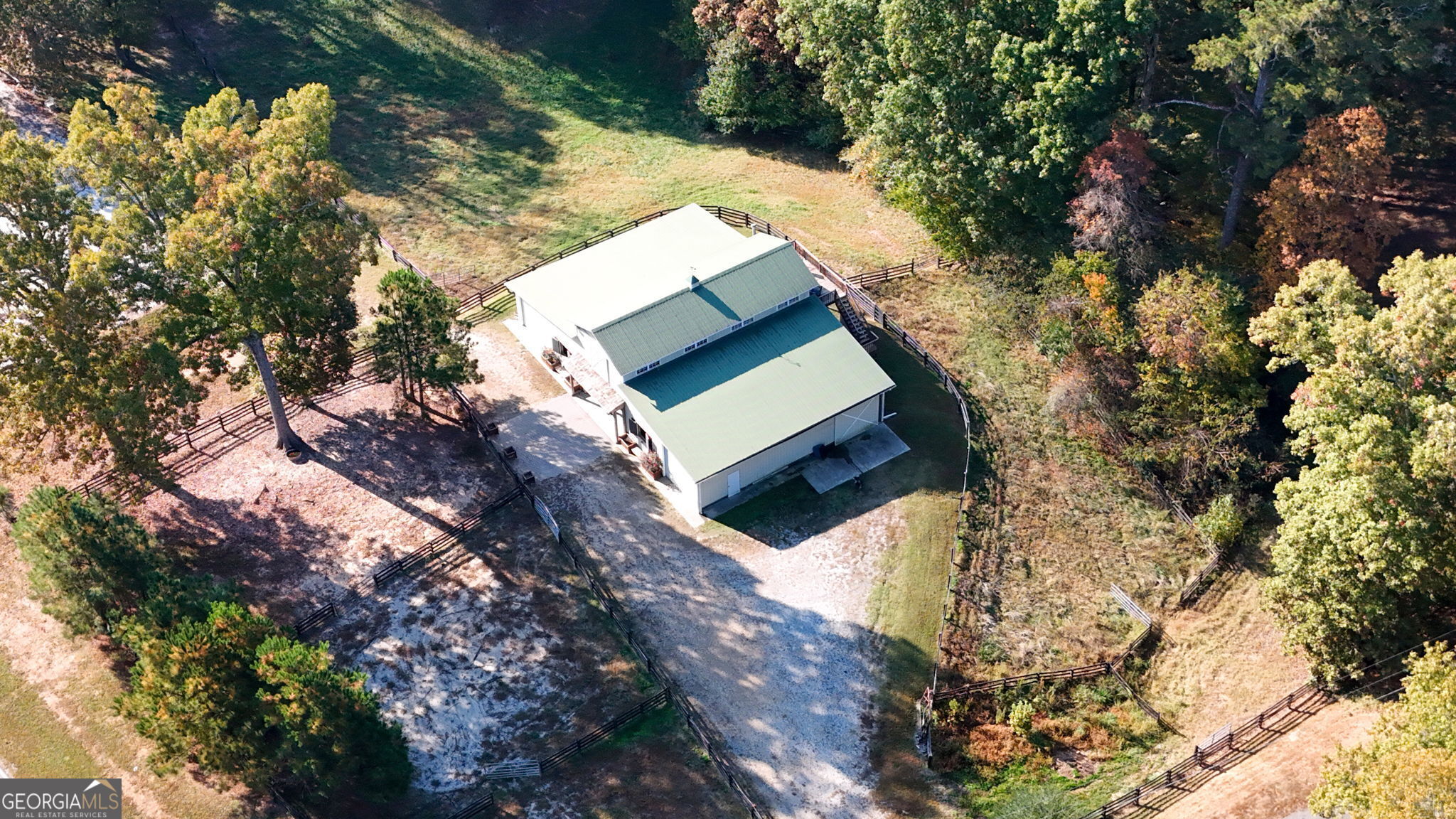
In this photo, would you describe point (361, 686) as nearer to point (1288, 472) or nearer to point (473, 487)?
point (473, 487)

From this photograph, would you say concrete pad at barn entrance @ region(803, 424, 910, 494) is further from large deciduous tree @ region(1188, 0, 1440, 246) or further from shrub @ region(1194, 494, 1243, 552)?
large deciduous tree @ region(1188, 0, 1440, 246)

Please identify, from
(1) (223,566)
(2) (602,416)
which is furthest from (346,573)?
(2) (602,416)

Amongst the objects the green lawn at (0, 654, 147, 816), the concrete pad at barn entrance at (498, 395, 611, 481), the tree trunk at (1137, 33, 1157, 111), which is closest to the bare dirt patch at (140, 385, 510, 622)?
the concrete pad at barn entrance at (498, 395, 611, 481)

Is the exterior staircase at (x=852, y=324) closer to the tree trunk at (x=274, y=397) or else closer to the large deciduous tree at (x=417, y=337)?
the large deciduous tree at (x=417, y=337)

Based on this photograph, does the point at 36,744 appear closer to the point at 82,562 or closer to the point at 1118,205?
the point at 82,562

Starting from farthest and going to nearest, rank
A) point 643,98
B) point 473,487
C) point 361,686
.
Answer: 1. point 643,98
2. point 473,487
3. point 361,686

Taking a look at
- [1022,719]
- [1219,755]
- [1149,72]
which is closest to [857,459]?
[1022,719]
